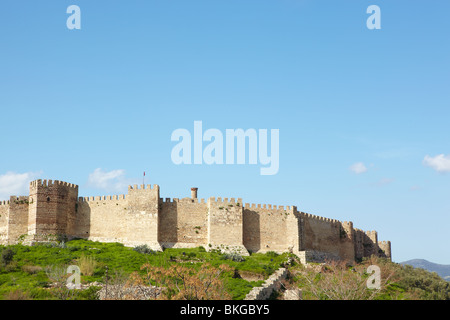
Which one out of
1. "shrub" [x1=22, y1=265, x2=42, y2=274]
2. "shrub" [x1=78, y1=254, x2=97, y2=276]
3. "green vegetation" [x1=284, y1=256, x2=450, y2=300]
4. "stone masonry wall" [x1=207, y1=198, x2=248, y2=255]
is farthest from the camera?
"stone masonry wall" [x1=207, y1=198, x2=248, y2=255]

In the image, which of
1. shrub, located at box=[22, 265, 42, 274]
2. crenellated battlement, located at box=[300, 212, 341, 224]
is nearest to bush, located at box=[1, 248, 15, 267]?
shrub, located at box=[22, 265, 42, 274]

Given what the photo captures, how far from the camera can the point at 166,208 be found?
54531mm

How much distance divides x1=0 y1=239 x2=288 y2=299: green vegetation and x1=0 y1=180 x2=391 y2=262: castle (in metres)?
1.62

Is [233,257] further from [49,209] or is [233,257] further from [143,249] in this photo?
[49,209]

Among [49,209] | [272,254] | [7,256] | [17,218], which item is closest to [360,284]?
[272,254]

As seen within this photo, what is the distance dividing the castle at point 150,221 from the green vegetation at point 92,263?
1.62 meters

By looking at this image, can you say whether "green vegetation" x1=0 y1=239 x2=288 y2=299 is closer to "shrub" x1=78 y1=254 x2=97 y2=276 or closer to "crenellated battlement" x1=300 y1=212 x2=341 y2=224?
"shrub" x1=78 y1=254 x2=97 y2=276

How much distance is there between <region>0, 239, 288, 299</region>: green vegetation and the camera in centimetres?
3797

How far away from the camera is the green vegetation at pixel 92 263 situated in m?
38.0

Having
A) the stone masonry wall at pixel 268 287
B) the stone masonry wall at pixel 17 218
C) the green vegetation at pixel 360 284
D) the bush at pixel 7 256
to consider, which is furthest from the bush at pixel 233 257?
the stone masonry wall at pixel 17 218

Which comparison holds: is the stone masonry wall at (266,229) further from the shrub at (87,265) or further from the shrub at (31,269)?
the shrub at (31,269)
